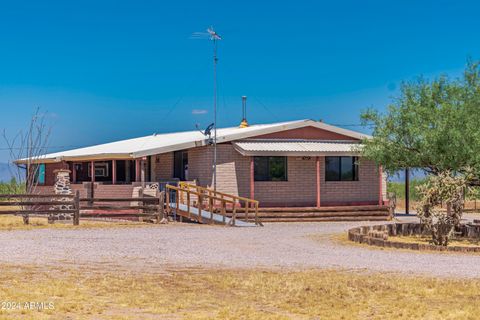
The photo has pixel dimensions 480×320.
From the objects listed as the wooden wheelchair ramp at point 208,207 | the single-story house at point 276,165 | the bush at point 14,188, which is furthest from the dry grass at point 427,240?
the bush at point 14,188

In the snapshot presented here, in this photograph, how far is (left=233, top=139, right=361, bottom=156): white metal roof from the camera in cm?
3050

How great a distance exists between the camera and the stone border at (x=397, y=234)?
17.6 metres

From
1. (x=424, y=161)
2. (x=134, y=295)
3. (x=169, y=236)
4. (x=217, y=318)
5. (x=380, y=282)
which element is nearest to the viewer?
(x=217, y=318)

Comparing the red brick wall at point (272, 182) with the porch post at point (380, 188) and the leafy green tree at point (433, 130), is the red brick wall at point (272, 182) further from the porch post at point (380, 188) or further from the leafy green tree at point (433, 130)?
the leafy green tree at point (433, 130)

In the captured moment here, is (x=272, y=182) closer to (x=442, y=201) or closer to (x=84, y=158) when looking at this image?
(x=84, y=158)

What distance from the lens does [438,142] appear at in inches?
880

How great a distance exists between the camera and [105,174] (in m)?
37.4

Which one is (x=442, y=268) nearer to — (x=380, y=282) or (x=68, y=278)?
(x=380, y=282)

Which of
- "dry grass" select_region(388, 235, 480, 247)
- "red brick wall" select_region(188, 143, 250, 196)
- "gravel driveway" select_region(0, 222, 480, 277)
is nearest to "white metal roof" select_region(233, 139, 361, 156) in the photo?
"red brick wall" select_region(188, 143, 250, 196)

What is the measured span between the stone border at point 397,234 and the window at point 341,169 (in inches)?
395

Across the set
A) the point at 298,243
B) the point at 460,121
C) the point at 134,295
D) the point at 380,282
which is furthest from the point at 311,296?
the point at 460,121

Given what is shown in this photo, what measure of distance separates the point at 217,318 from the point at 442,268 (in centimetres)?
622

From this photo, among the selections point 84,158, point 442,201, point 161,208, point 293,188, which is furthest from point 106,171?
point 442,201

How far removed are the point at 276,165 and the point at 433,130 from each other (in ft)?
33.8
